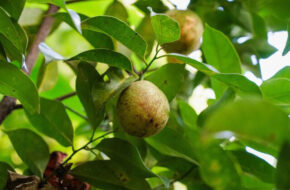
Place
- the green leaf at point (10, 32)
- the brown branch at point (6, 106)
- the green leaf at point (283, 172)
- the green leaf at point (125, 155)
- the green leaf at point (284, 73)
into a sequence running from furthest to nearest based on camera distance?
the brown branch at point (6, 106) → the green leaf at point (284, 73) → the green leaf at point (125, 155) → the green leaf at point (10, 32) → the green leaf at point (283, 172)

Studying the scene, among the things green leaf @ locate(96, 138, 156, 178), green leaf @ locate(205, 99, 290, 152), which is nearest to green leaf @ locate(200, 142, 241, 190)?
green leaf @ locate(205, 99, 290, 152)

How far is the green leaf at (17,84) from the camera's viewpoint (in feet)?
2.46

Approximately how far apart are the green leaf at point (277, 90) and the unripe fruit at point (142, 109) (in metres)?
0.21

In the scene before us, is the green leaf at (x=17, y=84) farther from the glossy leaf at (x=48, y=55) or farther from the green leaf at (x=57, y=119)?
the green leaf at (x=57, y=119)

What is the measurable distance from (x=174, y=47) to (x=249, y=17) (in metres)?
0.24

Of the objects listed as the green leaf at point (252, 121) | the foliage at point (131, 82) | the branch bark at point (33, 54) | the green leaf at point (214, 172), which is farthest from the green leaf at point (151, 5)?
the green leaf at point (252, 121)

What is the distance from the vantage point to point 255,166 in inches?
35.5

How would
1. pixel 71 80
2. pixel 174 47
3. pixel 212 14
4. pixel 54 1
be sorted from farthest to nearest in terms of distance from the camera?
pixel 71 80, pixel 212 14, pixel 174 47, pixel 54 1

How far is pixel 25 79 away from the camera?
0.75m

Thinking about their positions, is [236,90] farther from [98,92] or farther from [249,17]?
[249,17]

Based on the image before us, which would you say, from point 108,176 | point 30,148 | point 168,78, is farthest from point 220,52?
point 30,148

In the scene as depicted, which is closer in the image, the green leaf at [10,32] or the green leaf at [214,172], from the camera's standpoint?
the green leaf at [214,172]

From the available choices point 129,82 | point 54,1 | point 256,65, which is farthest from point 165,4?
point 54,1

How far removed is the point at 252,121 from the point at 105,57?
0.43m
